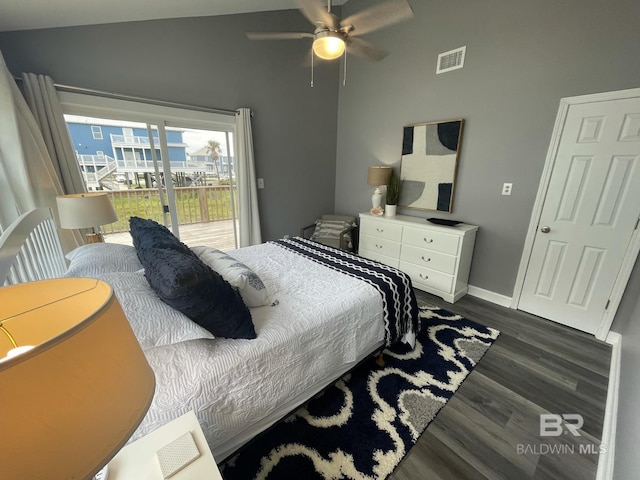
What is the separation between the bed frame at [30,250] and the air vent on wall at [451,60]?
3692 millimetres

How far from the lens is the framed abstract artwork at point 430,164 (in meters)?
2.88

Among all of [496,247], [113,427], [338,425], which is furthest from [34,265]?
[496,247]

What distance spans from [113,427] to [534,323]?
322cm

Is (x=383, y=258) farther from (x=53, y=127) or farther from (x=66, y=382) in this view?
(x=53, y=127)

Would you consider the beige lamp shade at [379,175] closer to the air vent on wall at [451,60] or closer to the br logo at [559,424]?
the air vent on wall at [451,60]

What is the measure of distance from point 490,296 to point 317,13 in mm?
3111

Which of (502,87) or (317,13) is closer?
(317,13)

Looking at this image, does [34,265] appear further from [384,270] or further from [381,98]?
[381,98]

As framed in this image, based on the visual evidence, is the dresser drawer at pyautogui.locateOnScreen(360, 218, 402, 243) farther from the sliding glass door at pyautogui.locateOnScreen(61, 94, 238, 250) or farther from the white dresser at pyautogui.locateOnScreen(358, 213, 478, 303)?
the sliding glass door at pyautogui.locateOnScreen(61, 94, 238, 250)

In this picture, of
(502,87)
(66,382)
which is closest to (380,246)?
(502,87)

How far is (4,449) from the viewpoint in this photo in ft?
0.99

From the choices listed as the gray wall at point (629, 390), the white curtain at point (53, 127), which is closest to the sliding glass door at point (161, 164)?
A: the white curtain at point (53, 127)

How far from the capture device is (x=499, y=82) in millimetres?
2498

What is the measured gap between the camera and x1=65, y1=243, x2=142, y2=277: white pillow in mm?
1417
